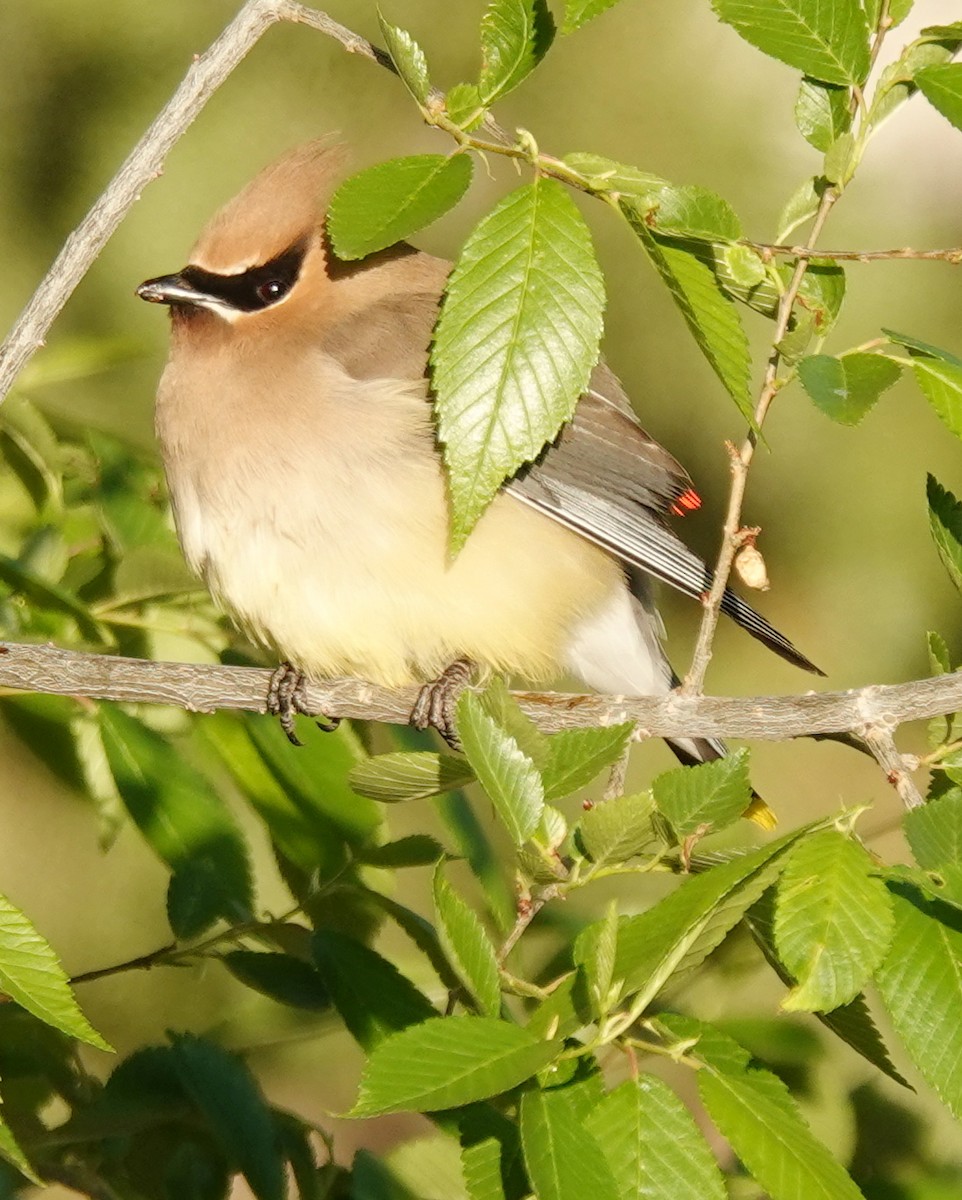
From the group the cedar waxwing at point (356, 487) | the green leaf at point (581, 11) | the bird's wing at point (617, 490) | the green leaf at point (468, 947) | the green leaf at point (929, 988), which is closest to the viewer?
the green leaf at point (929, 988)

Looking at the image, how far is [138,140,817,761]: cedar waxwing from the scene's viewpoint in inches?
117

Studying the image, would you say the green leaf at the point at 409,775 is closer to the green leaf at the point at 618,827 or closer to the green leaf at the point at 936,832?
the green leaf at the point at 618,827

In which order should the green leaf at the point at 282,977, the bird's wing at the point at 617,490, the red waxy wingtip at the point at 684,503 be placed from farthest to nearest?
the red waxy wingtip at the point at 684,503 < the bird's wing at the point at 617,490 < the green leaf at the point at 282,977

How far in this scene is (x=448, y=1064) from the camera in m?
1.57

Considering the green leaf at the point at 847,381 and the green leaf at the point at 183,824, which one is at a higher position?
the green leaf at the point at 847,381

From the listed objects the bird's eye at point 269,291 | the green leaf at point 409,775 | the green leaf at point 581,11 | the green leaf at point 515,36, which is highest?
the green leaf at point 581,11

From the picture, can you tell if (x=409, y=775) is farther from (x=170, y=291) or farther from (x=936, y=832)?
(x=170, y=291)

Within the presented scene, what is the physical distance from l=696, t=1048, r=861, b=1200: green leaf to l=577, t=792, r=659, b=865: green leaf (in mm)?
247

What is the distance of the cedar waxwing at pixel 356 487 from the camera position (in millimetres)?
2984

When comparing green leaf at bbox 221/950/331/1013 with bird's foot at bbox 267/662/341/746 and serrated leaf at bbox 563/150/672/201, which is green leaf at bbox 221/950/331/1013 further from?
serrated leaf at bbox 563/150/672/201

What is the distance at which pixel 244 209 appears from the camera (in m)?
3.21

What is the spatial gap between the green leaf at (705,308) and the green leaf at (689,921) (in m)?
0.51

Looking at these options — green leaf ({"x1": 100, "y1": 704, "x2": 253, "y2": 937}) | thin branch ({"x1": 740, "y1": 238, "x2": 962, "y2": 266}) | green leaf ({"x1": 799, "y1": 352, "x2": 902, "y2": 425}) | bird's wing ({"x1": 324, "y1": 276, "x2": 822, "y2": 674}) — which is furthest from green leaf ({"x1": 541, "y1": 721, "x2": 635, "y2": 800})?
bird's wing ({"x1": 324, "y1": 276, "x2": 822, "y2": 674})

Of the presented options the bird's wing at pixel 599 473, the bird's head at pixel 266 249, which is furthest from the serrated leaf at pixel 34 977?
the bird's head at pixel 266 249
